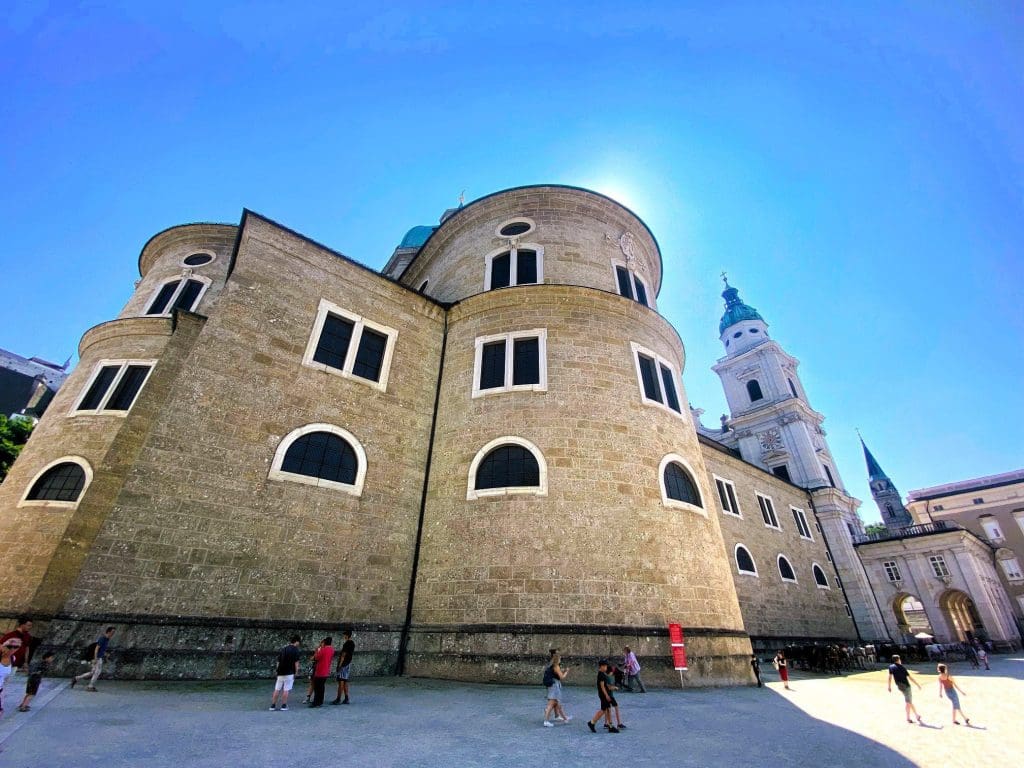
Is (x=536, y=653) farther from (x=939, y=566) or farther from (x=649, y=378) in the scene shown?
(x=939, y=566)

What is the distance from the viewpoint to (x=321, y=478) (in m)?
11.4

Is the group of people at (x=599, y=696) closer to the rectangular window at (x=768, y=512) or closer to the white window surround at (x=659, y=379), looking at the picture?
the white window surround at (x=659, y=379)

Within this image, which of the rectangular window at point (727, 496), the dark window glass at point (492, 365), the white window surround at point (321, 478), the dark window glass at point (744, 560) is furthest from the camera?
the rectangular window at point (727, 496)

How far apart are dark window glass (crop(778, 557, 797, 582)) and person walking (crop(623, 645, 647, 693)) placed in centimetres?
2089

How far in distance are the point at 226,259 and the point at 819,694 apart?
24.5 metres

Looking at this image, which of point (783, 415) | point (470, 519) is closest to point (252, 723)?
point (470, 519)

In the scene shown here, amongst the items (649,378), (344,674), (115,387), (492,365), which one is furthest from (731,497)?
(115,387)

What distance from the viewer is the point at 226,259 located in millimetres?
19375

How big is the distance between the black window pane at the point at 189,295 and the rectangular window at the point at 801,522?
36175 mm

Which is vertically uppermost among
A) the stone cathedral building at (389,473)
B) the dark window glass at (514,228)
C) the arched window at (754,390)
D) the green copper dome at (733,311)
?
the green copper dome at (733,311)

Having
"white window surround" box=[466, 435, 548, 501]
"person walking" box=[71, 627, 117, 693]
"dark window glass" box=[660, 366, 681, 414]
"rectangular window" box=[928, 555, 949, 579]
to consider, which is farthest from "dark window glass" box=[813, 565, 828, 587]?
"person walking" box=[71, 627, 117, 693]

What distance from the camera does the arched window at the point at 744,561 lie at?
23.1 meters

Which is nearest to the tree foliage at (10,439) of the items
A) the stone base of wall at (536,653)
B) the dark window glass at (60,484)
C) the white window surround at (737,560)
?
the dark window glass at (60,484)

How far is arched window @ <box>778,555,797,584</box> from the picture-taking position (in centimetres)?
2625
